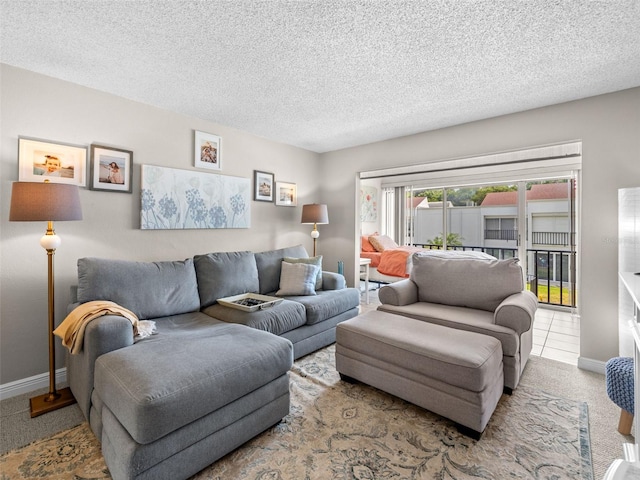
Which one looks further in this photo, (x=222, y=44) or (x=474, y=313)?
(x=474, y=313)

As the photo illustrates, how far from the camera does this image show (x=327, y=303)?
9.84 ft

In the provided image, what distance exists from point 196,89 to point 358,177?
2446 mm

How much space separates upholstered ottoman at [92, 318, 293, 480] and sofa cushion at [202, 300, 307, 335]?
53 cm

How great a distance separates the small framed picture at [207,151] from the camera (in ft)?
10.6

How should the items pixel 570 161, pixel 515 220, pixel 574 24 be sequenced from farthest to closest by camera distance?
pixel 515 220 < pixel 570 161 < pixel 574 24

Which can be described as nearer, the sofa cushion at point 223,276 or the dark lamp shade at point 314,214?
the sofa cushion at point 223,276

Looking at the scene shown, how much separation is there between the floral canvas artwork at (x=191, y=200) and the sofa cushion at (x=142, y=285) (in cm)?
56

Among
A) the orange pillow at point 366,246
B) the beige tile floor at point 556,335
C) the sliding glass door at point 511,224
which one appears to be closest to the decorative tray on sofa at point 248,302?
the beige tile floor at point 556,335

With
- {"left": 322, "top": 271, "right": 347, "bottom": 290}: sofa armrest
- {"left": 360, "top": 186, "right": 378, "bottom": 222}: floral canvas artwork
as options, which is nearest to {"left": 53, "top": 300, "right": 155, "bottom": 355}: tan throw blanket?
{"left": 322, "top": 271, "right": 347, "bottom": 290}: sofa armrest

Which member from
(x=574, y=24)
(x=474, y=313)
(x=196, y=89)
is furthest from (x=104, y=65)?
(x=474, y=313)

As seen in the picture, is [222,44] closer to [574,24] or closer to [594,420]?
[574,24]

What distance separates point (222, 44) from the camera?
1923 millimetres

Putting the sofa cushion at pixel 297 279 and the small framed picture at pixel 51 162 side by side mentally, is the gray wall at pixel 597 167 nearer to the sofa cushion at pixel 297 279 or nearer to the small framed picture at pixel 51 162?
the sofa cushion at pixel 297 279

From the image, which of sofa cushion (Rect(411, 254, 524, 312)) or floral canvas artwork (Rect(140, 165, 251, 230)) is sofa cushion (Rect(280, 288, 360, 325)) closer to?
sofa cushion (Rect(411, 254, 524, 312))
